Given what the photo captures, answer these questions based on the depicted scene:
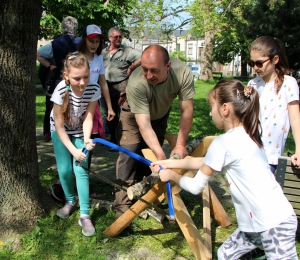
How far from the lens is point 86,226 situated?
132 inches

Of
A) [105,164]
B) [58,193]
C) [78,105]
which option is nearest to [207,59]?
[105,164]

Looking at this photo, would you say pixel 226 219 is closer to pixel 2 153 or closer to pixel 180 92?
pixel 180 92

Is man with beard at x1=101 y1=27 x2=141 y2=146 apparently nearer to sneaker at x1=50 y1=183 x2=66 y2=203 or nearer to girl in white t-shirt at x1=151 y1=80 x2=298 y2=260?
sneaker at x1=50 y1=183 x2=66 y2=203

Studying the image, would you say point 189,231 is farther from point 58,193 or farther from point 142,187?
point 58,193

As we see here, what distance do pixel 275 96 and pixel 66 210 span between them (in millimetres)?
2095

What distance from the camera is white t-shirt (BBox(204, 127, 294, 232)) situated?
229 centimetres

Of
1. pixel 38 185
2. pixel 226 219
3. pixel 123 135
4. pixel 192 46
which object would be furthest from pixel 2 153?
pixel 192 46

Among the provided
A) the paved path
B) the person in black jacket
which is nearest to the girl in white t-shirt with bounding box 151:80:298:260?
the paved path

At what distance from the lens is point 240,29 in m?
21.2

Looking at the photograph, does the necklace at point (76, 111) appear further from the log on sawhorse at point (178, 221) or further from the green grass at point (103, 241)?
the green grass at point (103, 241)

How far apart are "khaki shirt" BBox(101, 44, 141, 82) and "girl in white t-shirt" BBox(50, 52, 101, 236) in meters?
2.67

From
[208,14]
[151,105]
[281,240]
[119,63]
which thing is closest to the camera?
[281,240]

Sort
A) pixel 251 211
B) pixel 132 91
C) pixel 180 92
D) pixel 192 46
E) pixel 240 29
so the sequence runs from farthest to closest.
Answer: pixel 192 46, pixel 240 29, pixel 180 92, pixel 132 91, pixel 251 211

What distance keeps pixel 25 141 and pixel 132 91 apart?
3.28 ft
